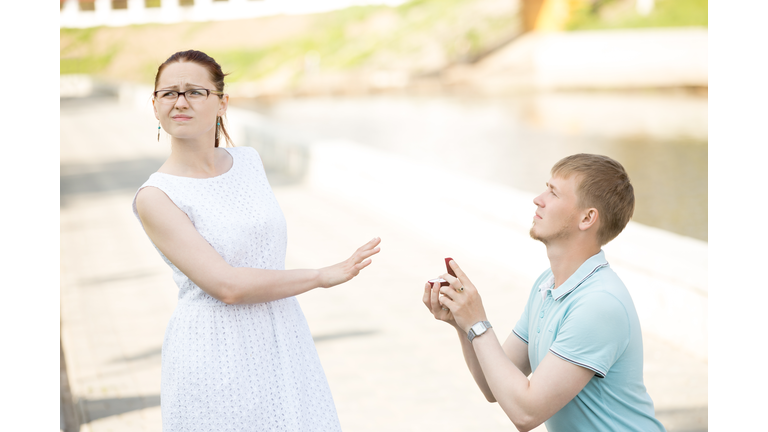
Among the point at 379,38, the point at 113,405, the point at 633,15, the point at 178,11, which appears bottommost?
the point at 113,405

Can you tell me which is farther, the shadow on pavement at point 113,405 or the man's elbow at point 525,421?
the shadow on pavement at point 113,405

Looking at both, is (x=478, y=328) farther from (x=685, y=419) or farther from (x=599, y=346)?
(x=685, y=419)

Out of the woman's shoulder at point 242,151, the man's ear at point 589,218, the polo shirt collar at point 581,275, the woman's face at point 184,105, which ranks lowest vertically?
the polo shirt collar at point 581,275

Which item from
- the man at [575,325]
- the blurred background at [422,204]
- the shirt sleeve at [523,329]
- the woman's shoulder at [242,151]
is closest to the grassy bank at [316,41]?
the blurred background at [422,204]

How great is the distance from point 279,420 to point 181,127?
2.89 ft

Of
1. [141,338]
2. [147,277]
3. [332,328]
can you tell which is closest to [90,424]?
[141,338]

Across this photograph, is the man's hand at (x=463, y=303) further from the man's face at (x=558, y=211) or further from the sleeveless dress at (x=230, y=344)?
the sleeveless dress at (x=230, y=344)

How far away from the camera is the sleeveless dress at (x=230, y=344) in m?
2.09

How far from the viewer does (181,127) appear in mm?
2115

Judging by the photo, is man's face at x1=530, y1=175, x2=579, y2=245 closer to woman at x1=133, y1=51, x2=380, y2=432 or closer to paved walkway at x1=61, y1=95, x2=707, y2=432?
woman at x1=133, y1=51, x2=380, y2=432

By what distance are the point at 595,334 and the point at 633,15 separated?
3452 centimetres

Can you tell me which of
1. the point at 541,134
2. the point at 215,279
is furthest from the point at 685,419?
the point at 541,134

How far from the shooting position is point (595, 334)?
6.45ft

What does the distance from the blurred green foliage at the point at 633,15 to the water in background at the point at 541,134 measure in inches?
193
